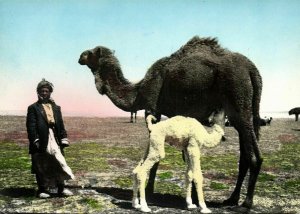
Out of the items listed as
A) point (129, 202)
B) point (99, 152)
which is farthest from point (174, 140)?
point (99, 152)

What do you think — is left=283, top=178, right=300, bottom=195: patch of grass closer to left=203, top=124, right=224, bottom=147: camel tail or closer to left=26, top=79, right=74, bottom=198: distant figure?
left=203, top=124, right=224, bottom=147: camel tail

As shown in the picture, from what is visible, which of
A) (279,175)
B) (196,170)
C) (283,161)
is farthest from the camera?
(283,161)

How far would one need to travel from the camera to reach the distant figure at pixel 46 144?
992 centimetres

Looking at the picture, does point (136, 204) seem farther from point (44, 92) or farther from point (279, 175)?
point (279, 175)

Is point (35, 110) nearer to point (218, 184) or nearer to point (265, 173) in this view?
point (218, 184)

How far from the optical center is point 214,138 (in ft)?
29.7

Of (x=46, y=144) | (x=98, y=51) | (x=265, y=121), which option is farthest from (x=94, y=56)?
(x=265, y=121)

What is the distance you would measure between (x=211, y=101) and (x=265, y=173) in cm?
611

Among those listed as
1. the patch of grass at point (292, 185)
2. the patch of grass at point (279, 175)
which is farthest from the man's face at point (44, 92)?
the patch of grass at point (292, 185)

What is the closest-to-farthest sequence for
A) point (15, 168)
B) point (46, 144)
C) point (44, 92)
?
point (46, 144) → point (44, 92) → point (15, 168)

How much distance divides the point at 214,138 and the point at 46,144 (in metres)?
3.70

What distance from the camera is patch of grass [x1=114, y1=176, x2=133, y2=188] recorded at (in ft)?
40.1

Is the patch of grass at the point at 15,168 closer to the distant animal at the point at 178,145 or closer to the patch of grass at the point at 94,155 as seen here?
the patch of grass at the point at 94,155

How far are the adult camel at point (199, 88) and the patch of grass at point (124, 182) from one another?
1698mm
